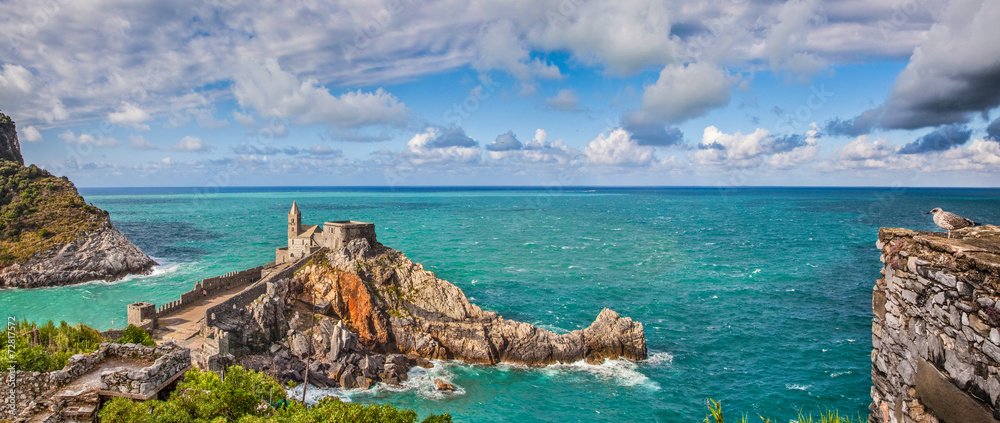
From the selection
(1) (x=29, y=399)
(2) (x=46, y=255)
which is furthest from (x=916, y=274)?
(2) (x=46, y=255)

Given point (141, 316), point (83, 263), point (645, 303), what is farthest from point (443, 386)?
point (83, 263)

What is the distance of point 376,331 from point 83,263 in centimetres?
5678

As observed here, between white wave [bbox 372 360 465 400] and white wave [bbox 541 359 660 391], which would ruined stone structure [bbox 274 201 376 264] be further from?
white wave [bbox 541 359 660 391]

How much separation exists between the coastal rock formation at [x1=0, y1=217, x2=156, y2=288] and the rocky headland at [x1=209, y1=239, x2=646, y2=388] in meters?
44.0

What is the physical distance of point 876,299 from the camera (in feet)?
33.8

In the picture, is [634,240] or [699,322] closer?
[699,322]

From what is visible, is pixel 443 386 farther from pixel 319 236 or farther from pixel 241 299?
pixel 319 236

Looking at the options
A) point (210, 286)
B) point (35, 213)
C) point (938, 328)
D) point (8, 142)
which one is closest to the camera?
point (938, 328)

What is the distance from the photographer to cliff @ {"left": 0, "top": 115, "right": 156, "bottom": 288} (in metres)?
70.8

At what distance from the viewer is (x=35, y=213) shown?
80438mm

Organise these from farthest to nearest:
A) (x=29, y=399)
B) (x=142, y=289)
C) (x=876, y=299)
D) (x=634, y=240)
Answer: (x=634, y=240) < (x=142, y=289) < (x=29, y=399) < (x=876, y=299)

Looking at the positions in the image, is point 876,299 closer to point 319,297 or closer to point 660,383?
point 660,383

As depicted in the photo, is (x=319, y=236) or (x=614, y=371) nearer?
(x=614, y=371)

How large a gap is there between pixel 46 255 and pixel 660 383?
3387 inches
